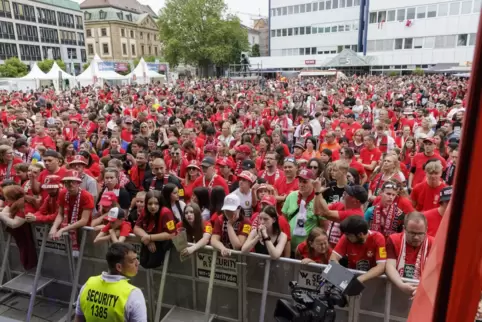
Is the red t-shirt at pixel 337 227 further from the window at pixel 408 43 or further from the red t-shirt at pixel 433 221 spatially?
the window at pixel 408 43

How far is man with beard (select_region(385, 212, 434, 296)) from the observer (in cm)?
332

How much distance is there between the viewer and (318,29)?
2079 inches

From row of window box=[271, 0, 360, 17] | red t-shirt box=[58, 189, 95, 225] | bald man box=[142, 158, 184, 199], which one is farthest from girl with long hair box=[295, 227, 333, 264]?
row of window box=[271, 0, 360, 17]

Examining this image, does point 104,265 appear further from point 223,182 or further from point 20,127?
point 20,127

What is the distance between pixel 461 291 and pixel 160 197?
158 inches

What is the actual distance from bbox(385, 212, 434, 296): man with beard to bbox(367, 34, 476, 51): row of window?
4223 cm

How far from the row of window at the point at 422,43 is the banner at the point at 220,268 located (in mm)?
42660

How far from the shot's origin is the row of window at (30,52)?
59.5 m

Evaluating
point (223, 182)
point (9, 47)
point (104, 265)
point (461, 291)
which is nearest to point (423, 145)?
point (223, 182)

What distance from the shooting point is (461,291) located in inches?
30.6

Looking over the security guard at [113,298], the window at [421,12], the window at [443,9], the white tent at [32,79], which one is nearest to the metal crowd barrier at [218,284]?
the security guard at [113,298]

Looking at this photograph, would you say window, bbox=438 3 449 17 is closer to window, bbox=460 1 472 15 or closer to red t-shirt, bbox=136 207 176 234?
window, bbox=460 1 472 15

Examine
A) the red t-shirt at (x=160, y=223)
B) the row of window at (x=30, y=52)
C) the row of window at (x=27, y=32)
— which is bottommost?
the red t-shirt at (x=160, y=223)

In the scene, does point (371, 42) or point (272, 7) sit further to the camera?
point (272, 7)
